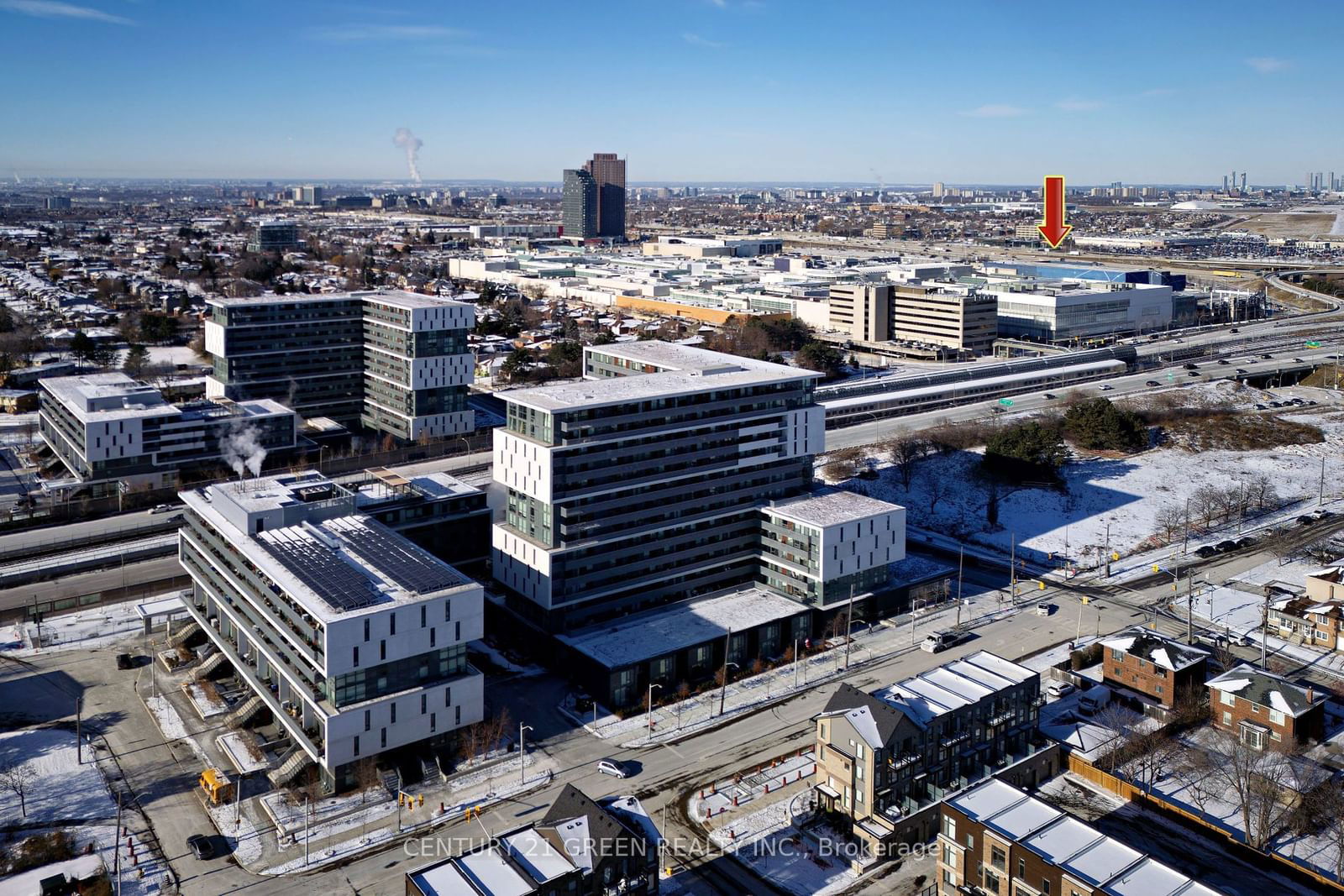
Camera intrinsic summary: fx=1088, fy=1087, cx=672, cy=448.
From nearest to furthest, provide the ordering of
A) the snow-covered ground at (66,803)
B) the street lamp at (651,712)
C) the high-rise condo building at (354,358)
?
the snow-covered ground at (66,803) → the street lamp at (651,712) → the high-rise condo building at (354,358)

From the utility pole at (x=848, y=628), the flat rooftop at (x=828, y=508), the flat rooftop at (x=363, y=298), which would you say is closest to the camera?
the utility pole at (x=848, y=628)

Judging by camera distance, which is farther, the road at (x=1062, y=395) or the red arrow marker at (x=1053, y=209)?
the road at (x=1062, y=395)

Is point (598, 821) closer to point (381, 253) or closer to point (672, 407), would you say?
point (672, 407)

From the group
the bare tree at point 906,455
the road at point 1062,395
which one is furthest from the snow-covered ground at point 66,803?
the road at point 1062,395

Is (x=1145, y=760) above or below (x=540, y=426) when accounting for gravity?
below

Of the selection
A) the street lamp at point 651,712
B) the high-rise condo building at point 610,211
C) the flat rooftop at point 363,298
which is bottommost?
the street lamp at point 651,712

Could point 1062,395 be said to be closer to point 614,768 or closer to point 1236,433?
point 1236,433

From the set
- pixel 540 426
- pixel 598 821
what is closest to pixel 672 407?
pixel 540 426

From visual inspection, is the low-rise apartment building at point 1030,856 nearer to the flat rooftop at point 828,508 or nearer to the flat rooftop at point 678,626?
the flat rooftop at point 678,626
